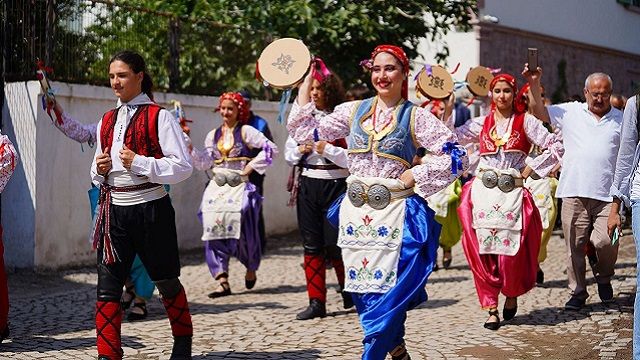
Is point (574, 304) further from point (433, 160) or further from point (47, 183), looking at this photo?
point (47, 183)

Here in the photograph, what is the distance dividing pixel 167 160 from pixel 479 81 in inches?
176

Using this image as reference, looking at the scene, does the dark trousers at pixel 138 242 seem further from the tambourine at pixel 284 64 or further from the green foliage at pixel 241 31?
the green foliage at pixel 241 31

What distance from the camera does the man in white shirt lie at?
845cm

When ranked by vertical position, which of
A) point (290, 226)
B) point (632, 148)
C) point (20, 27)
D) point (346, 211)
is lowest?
point (290, 226)

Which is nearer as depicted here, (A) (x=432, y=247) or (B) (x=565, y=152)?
(A) (x=432, y=247)

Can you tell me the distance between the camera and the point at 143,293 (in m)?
8.23

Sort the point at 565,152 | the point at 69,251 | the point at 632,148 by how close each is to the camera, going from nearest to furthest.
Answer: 1. the point at 632,148
2. the point at 565,152
3. the point at 69,251

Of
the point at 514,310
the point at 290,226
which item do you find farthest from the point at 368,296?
the point at 290,226

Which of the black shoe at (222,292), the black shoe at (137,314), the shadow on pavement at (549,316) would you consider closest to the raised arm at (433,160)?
the shadow on pavement at (549,316)

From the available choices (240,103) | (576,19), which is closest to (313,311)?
(240,103)

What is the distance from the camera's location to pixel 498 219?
8.13 meters

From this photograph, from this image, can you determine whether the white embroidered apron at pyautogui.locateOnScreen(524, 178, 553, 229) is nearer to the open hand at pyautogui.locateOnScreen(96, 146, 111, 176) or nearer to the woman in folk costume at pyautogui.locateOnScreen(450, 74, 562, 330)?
the woman in folk costume at pyautogui.locateOnScreen(450, 74, 562, 330)

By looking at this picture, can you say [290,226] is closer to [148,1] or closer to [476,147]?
[148,1]

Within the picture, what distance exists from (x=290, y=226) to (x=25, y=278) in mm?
5212
